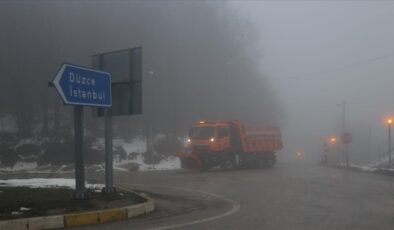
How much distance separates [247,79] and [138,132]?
13.1 meters

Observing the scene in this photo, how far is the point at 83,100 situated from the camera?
39.4 ft

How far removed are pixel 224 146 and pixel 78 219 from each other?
22.2 m

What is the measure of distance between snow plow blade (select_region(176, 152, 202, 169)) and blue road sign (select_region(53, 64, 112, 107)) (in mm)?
17744

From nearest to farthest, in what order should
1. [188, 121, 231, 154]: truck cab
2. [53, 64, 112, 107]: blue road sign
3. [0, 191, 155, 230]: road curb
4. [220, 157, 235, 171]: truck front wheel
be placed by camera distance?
[0, 191, 155, 230]: road curb
[53, 64, 112, 107]: blue road sign
[188, 121, 231, 154]: truck cab
[220, 157, 235, 171]: truck front wheel

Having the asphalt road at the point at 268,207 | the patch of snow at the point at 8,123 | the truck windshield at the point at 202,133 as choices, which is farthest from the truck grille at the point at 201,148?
the patch of snow at the point at 8,123

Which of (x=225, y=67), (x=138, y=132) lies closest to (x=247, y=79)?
(x=225, y=67)

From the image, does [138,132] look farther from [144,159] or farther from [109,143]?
[109,143]

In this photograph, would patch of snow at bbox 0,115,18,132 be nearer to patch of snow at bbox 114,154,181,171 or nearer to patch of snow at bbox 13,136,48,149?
patch of snow at bbox 13,136,48,149

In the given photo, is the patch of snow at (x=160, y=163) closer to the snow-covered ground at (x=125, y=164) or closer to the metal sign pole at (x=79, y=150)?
the snow-covered ground at (x=125, y=164)

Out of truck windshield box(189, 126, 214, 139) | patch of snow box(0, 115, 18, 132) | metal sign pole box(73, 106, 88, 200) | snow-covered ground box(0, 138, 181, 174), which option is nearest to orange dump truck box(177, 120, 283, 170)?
truck windshield box(189, 126, 214, 139)

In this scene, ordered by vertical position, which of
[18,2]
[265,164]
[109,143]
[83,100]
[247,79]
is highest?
[18,2]

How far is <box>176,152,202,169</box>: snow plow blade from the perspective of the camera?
3066cm

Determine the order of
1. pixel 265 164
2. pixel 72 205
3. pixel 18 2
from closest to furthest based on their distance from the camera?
pixel 72 205 → pixel 265 164 → pixel 18 2

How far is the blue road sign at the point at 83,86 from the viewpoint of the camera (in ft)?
37.2
